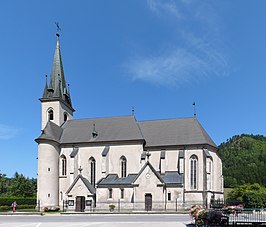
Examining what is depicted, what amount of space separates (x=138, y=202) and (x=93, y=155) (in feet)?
36.4

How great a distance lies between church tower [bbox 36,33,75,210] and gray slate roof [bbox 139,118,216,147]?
13822 millimetres

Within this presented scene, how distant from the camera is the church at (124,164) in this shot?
44062 mm

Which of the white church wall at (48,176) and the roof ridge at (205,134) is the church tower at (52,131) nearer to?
the white church wall at (48,176)

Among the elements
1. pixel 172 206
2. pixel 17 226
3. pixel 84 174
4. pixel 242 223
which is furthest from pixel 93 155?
pixel 242 223

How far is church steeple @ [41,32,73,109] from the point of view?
56.3 meters

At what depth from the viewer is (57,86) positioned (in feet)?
186

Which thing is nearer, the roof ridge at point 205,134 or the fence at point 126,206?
the fence at point 126,206

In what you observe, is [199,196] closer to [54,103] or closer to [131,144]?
[131,144]

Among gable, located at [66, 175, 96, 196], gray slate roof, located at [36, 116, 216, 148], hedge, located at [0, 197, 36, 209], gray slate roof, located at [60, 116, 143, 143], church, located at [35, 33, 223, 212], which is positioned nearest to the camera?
church, located at [35, 33, 223, 212]

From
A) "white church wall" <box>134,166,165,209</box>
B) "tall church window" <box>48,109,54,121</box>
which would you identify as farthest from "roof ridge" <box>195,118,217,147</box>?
"tall church window" <box>48,109,54,121</box>

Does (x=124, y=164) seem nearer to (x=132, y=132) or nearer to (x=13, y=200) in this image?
(x=132, y=132)

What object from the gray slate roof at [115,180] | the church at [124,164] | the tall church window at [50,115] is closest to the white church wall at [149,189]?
the church at [124,164]

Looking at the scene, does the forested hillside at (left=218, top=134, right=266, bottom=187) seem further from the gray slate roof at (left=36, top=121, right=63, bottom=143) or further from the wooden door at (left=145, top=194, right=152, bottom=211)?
the gray slate roof at (left=36, top=121, right=63, bottom=143)

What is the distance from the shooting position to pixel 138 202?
4375 cm
